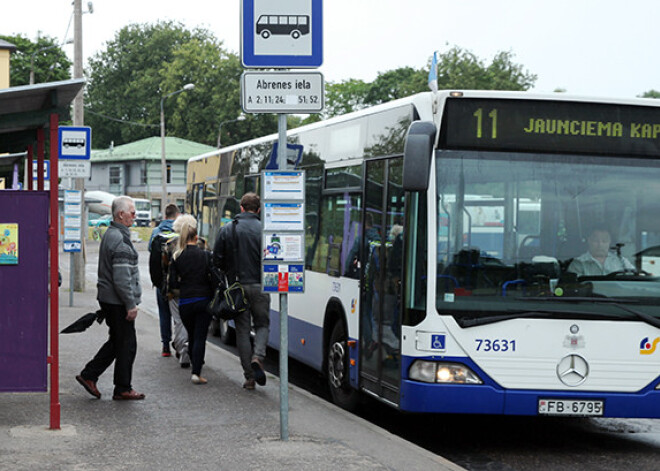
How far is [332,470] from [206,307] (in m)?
4.39

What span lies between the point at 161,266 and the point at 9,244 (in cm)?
435

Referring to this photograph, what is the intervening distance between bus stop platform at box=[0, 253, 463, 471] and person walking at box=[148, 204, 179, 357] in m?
1.35

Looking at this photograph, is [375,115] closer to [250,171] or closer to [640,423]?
[640,423]

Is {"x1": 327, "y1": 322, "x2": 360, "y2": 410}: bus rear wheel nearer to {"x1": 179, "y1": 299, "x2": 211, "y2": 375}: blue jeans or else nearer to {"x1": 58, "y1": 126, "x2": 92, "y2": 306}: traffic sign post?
{"x1": 179, "y1": 299, "x2": 211, "y2": 375}: blue jeans

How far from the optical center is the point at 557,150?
26.5 ft

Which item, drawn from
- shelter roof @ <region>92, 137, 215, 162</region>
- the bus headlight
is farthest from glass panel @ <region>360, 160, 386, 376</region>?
shelter roof @ <region>92, 137, 215, 162</region>

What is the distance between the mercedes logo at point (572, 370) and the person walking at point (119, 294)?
3724mm

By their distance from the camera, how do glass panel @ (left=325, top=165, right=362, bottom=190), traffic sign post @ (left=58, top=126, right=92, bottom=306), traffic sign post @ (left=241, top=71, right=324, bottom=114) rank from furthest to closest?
traffic sign post @ (left=58, top=126, right=92, bottom=306)
glass panel @ (left=325, top=165, right=362, bottom=190)
traffic sign post @ (left=241, top=71, right=324, bottom=114)

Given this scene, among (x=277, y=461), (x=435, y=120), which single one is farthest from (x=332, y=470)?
(x=435, y=120)

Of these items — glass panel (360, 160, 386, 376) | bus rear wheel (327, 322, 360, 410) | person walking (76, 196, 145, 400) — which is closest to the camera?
glass panel (360, 160, 386, 376)

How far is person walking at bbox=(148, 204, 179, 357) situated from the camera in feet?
40.1

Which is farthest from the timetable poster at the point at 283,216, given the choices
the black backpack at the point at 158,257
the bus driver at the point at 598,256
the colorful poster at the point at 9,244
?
the black backpack at the point at 158,257

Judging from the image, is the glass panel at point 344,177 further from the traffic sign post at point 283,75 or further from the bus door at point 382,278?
the traffic sign post at point 283,75

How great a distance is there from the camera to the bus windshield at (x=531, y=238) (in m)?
7.95
